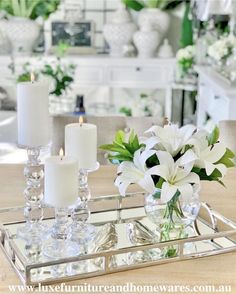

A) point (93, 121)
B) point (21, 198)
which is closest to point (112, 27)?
point (93, 121)

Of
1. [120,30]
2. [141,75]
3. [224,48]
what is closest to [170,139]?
[224,48]

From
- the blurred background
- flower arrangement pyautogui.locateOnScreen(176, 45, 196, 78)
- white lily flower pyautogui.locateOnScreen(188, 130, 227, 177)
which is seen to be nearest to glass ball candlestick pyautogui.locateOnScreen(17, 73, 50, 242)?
white lily flower pyautogui.locateOnScreen(188, 130, 227, 177)

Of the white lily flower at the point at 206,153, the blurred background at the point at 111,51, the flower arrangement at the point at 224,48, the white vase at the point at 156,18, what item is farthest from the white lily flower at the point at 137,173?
the white vase at the point at 156,18

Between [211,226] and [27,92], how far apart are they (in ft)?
2.01

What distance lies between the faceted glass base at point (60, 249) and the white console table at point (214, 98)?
7.15 ft

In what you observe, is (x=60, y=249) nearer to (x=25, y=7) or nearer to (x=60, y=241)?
(x=60, y=241)

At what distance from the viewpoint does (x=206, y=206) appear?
1732 millimetres

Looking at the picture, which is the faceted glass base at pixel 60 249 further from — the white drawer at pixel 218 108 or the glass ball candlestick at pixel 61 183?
the white drawer at pixel 218 108

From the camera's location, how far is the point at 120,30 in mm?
5500

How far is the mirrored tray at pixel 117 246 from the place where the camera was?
1.32 metres

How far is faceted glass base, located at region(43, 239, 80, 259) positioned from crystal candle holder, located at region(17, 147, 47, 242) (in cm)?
7

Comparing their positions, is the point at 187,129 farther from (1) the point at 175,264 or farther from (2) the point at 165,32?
(2) the point at 165,32

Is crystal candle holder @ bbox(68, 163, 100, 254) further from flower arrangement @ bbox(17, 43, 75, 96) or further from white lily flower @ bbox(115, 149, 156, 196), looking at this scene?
flower arrangement @ bbox(17, 43, 75, 96)

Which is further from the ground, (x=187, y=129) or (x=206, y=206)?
(x=187, y=129)
